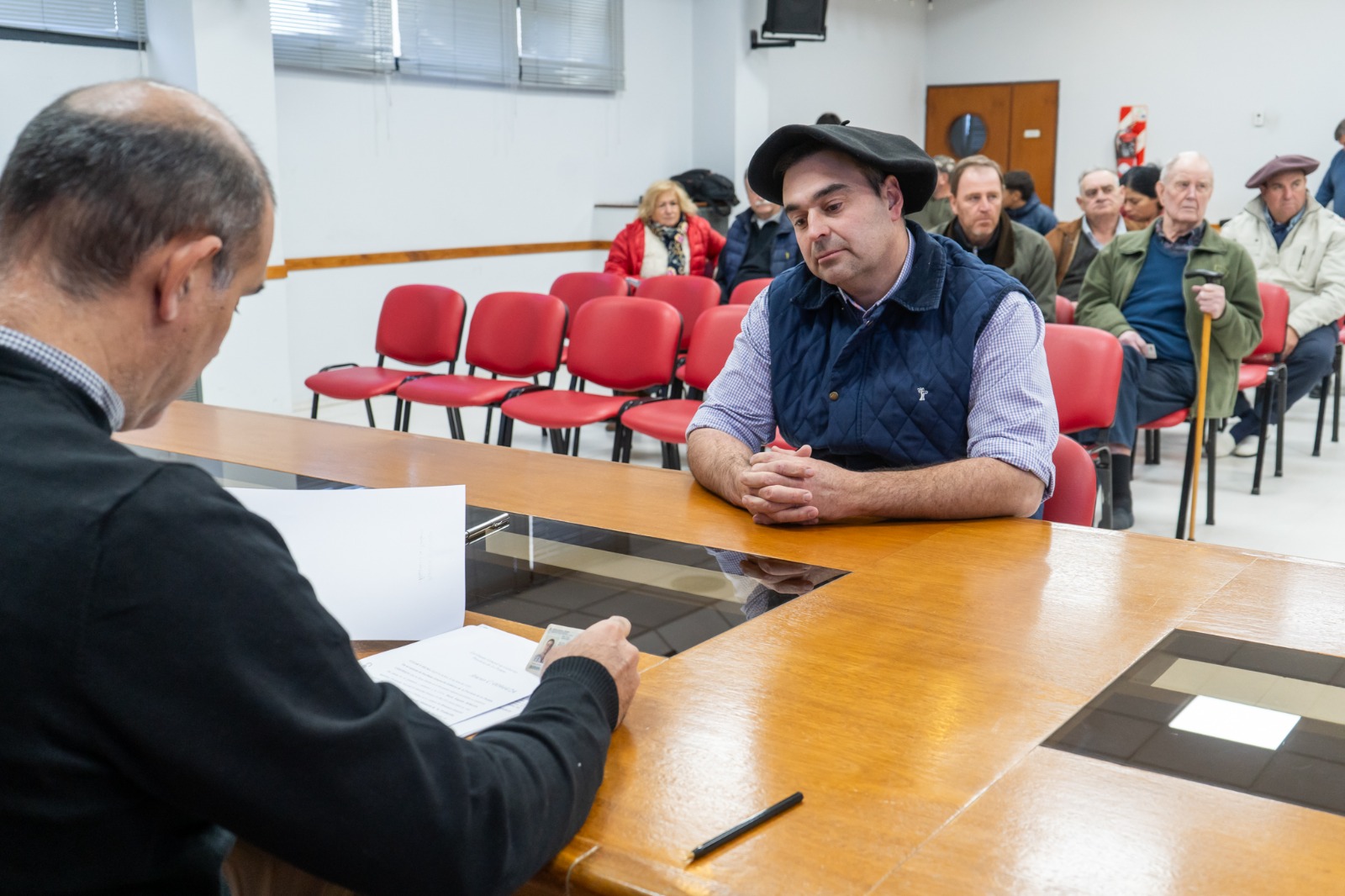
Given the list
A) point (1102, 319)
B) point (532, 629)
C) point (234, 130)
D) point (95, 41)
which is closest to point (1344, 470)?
point (1102, 319)

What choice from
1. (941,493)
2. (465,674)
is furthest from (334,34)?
(465,674)

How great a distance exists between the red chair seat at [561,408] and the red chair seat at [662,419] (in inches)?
4.8

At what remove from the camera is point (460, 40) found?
7.40 meters

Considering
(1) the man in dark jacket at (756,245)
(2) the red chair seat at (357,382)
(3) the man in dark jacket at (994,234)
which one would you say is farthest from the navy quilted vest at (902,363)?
(1) the man in dark jacket at (756,245)

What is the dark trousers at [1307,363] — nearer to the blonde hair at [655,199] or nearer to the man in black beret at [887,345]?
the blonde hair at [655,199]

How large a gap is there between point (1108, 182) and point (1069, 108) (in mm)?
4960

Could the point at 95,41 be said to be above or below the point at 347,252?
above

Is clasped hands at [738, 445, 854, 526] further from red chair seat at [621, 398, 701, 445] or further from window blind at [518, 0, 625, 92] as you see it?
window blind at [518, 0, 625, 92]

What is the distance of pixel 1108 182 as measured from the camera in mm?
5969

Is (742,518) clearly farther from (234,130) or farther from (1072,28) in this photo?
(1072,28)

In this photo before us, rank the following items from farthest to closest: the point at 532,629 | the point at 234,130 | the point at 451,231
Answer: the point at 451,231 → the point at 532,629 → the point at 234,130

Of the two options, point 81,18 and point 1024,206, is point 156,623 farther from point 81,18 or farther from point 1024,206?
point 1024,206

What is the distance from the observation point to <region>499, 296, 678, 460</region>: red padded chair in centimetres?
430

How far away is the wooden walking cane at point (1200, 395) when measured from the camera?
402 cm
